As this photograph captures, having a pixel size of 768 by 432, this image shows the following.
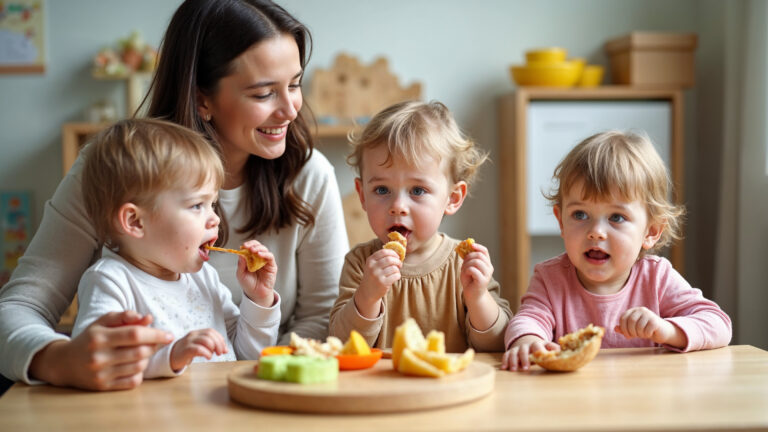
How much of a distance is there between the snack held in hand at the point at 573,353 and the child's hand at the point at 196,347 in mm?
458

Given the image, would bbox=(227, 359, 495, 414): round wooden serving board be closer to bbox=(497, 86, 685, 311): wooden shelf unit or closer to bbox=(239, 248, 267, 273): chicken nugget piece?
bbox=(239, 248, 267, 273): chicken nugget piece

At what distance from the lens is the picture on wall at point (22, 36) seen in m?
3.80

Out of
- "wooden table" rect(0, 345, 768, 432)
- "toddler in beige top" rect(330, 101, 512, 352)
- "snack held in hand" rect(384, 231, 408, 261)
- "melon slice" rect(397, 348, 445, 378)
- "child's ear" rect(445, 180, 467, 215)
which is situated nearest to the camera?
"wooden table" rect(0, 345, 768, 432)

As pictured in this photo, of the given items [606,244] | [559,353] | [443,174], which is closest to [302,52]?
[443,174]

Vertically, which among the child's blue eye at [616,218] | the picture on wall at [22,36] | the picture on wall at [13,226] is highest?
the picture on wall at [22,36]

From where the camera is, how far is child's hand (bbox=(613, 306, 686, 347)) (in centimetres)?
127

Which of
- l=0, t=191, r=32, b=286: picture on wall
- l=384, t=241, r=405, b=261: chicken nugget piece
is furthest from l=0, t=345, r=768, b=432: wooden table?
l=0, t=191, r=32, b=286: picture on wall

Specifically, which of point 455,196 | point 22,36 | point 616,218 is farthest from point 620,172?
point 22,36

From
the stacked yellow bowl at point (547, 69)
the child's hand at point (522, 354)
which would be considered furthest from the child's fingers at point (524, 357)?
the stacked yellow bowl at point (547, 69)

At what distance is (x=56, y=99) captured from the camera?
385 centimetres

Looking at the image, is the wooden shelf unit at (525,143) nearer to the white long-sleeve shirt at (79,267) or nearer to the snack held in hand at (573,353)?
the white long-sleeve shirt at (79,267)

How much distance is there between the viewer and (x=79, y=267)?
1527 millimetres

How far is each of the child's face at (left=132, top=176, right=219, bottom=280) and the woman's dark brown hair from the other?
0.34 m

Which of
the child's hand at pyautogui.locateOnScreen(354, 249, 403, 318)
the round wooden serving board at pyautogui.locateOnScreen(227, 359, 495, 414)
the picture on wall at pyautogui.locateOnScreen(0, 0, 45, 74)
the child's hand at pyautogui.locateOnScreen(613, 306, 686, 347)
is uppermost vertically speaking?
the picture on wall at pyautogui.locateOnScreen(0, 0, 45, 74)
